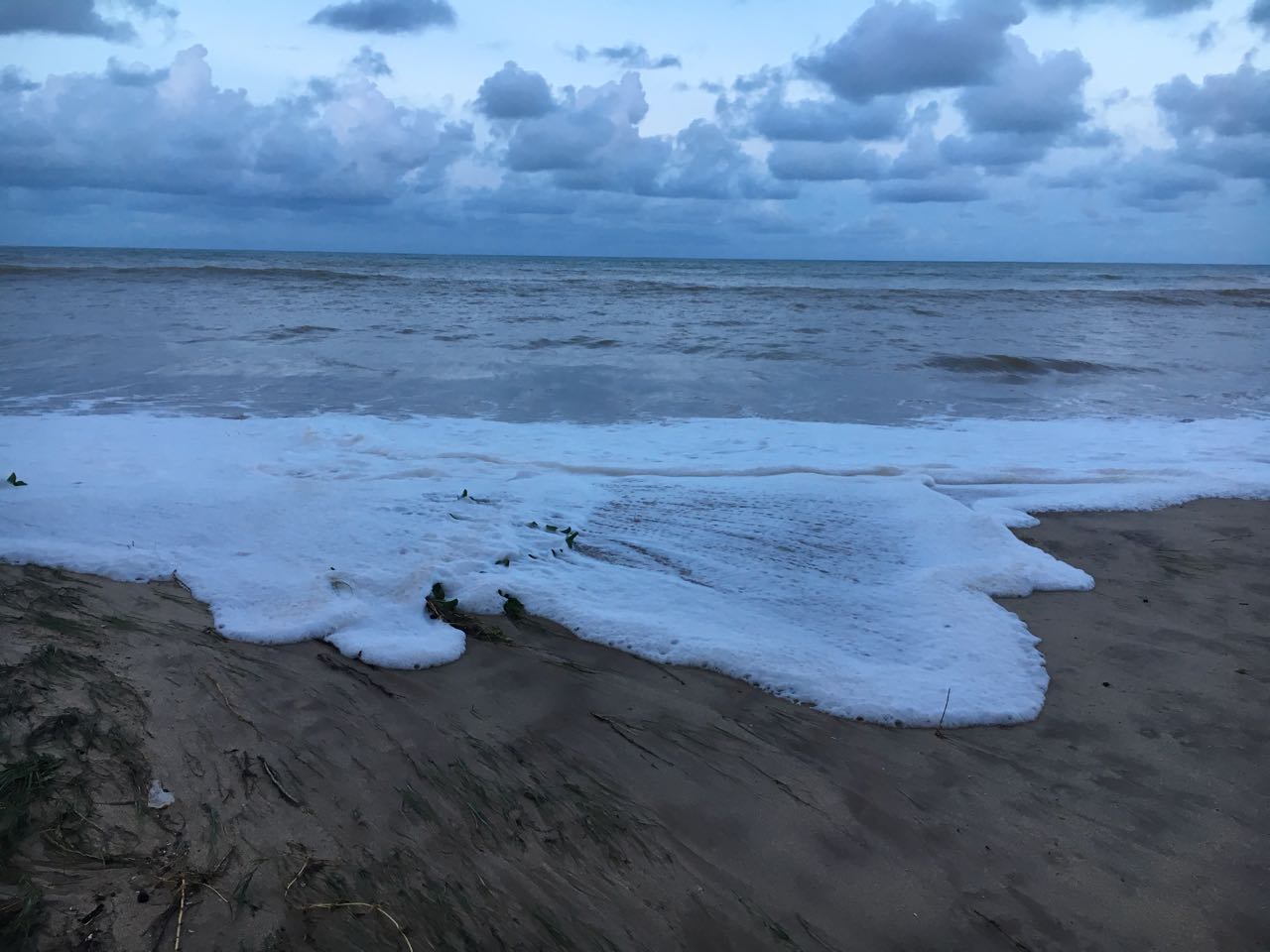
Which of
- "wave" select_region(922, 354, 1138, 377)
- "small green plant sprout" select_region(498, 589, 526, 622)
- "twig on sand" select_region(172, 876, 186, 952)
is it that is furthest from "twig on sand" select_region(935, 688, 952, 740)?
"wave" select_region(922, 354, 1138, 377)

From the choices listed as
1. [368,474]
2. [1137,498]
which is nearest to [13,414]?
[368,474]

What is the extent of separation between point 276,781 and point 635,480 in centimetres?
346

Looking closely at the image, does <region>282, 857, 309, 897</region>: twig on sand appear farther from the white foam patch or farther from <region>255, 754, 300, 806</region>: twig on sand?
the white foam patch

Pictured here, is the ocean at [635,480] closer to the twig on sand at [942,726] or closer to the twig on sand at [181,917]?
the twig on sand at [942,726]

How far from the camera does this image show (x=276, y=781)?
2.34 meters

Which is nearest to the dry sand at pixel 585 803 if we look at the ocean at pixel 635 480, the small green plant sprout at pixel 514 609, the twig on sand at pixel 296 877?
the twig on sand at pixel 296 877

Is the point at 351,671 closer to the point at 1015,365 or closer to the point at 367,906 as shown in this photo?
the point at 367,906

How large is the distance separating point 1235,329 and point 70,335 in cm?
2254

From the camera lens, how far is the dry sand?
1907mm

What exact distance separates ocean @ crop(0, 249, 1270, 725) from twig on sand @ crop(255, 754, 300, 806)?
669 mm

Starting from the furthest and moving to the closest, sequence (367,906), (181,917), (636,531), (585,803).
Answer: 1. (636,531)
2. (585,803)
3. (367,906)
4. (181,917)

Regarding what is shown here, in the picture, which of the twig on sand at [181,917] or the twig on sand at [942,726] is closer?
the twig on sand at [181,917]

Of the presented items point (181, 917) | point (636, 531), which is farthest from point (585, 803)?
point (636, 531)

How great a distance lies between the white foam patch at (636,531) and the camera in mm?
3189
